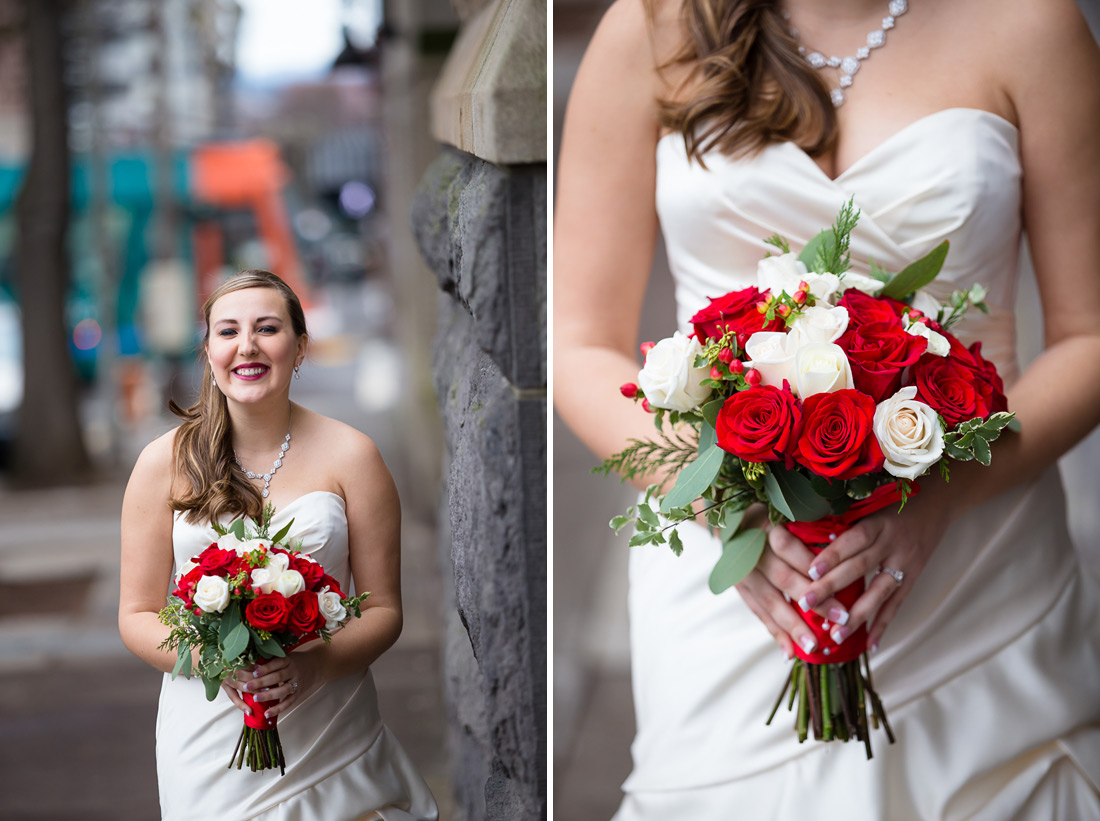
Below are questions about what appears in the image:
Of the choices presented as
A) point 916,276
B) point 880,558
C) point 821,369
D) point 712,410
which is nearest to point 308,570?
point 712,410

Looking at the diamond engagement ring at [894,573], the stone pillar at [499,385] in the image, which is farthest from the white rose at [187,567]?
the diamond engagement ring at [894,573]

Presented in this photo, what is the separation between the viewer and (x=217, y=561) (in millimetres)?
983

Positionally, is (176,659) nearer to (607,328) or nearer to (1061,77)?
(607,328)

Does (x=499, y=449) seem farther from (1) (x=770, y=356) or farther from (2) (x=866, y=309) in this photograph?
(2) (x=866, y=309)

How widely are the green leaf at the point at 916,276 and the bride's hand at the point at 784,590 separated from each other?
35 cm

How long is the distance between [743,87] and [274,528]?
939mm

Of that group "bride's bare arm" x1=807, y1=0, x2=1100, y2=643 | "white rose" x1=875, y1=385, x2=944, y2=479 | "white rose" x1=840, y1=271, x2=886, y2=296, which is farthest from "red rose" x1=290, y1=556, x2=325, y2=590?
"bride's bare arm" x1=807, y1=0, x2=1100, y2=643

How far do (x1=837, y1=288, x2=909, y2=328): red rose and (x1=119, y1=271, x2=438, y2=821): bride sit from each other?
0.60 m

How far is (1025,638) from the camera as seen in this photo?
4.63 ft

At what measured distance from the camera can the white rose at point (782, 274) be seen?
121 centimetres

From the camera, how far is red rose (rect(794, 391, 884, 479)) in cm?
107

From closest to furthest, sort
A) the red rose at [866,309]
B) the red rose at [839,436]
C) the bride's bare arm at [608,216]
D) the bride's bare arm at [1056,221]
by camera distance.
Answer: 1. the red rose at [839,436]
2. the red rose at [866,309]
3. the bride's bare arm at [1056,221]
4. the bride's bare arm at [608,216]

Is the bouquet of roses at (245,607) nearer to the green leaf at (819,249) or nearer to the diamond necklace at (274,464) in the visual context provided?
the diamond necklace at (274,464)

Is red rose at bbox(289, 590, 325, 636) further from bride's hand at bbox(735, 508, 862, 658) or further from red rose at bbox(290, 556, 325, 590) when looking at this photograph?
bride's hand at bbox(735, 508, 862, 658)
